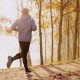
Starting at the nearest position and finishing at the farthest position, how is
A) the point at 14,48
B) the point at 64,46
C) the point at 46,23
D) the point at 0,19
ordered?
the point at 0,19
the point at 46,23
the point at 64,46
the point at 14,48

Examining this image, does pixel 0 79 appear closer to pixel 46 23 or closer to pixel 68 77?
pixel 68 77

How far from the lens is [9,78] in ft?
33.1

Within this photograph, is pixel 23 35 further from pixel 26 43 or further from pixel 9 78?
pixel 9 78

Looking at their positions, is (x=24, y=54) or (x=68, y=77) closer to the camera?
(x=68, y=77)

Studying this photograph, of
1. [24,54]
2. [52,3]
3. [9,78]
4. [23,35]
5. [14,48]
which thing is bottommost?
[14,48]

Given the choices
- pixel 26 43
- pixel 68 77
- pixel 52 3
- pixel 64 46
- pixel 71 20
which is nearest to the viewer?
pixel 68 77

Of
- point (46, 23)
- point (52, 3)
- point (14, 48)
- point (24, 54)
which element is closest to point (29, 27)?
point (24, 54)

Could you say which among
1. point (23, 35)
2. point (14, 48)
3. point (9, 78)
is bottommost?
Result: point (14, 48)

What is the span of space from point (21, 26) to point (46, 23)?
20.5 m

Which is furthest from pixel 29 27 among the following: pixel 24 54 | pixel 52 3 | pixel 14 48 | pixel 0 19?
pixel 14 48

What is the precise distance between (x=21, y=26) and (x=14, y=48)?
60.2 meters

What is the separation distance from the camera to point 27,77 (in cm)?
1006

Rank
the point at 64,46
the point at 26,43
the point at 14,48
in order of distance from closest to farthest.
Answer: the point at 26,43
the point at 64,46
the point at 14,48

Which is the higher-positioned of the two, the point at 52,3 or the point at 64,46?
the point at 52,3
